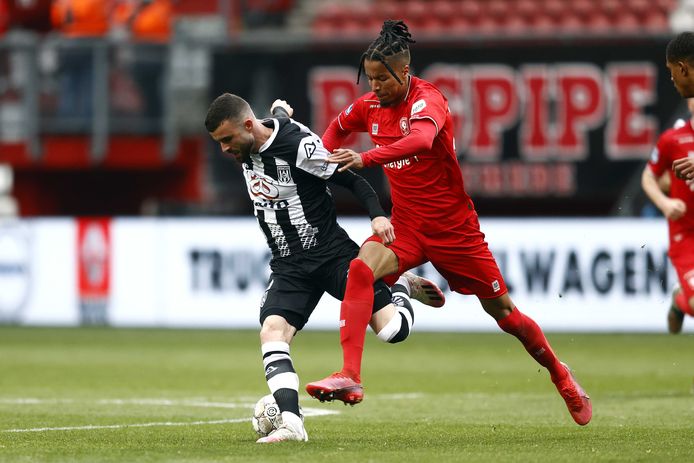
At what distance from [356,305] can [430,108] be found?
110 centimetres

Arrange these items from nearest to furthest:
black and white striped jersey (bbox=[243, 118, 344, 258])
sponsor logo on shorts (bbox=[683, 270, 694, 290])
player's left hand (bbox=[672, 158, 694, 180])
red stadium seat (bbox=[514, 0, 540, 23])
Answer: player's left hand (bbox=[672, 158, 694, 180])
black and white striped jersey (bbox=[243, 118, 344, 258])
sponsor logo on shorts (bbox=[683, 270, 694, 290])
red stadium seat (bbox=[514, 0, 540, 23])

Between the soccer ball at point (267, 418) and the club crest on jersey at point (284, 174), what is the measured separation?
1131mm

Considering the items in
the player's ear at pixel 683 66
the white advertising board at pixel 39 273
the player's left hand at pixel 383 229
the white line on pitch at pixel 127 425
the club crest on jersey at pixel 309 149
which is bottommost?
the white advertising board at pixel 39 273

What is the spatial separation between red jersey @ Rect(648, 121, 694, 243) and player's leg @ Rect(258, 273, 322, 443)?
354 cm

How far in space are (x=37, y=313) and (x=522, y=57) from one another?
24.4 feet

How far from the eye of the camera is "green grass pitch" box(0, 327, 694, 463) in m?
6.72

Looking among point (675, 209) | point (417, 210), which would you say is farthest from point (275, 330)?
point (675, 209)

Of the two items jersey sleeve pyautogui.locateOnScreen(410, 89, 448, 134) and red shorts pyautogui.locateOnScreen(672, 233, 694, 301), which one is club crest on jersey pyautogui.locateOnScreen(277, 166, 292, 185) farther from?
red shorts pyautogui.locateOnScreen(672, 233, 694, 301)

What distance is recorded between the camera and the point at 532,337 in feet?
26.5

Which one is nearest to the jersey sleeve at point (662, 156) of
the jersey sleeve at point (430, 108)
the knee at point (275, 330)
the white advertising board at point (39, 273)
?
the jersey sleeve at point (430, 108)

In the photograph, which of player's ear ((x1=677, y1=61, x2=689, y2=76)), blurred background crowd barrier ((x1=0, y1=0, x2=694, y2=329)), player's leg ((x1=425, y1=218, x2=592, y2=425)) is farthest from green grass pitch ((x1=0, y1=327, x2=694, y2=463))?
blurred background crowd barrier ((x1=0, y1=0, x2=694, y2=329))

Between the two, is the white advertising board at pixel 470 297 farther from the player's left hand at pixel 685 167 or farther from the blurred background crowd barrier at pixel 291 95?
the player's left hand at pixel 685 167

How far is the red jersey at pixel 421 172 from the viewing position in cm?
765

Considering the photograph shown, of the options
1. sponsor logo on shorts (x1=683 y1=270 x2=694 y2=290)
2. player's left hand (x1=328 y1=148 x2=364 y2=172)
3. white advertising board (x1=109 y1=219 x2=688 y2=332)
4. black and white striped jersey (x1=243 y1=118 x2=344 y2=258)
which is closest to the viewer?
player's left hand (x1=328 y1=148 x2=364 y2=172)
